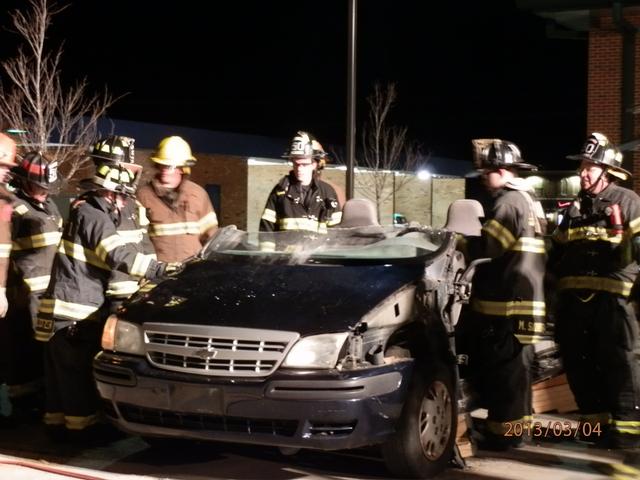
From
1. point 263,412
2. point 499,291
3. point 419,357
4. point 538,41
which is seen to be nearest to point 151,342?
point 263,412

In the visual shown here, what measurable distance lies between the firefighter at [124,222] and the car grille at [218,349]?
1.00 m

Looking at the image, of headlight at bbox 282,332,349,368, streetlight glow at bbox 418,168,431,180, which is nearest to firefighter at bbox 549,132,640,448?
headlight at bbox 282,332,349,368

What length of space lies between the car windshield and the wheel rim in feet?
2.79

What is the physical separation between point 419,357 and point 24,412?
357 cm

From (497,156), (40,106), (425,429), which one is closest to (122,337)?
(425,429)

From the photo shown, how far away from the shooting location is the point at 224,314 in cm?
526

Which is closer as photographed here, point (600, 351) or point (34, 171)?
point (600, 351)

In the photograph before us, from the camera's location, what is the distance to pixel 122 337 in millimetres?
5504

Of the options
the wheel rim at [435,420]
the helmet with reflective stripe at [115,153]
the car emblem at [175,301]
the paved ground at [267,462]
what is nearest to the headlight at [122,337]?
the car emblem at [175,301]

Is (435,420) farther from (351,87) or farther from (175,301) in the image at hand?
(351,87)

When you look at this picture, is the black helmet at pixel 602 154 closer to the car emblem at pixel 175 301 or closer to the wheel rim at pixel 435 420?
the wheel rim at pixel 435 420

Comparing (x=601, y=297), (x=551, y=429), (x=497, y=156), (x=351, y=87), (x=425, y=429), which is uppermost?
(x=351, y=87)

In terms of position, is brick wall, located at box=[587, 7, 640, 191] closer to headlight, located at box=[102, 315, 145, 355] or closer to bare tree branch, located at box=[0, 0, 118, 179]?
bare tree branch, located at box=[0, 0, 118, 179]

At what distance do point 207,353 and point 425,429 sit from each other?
52.1 inches
